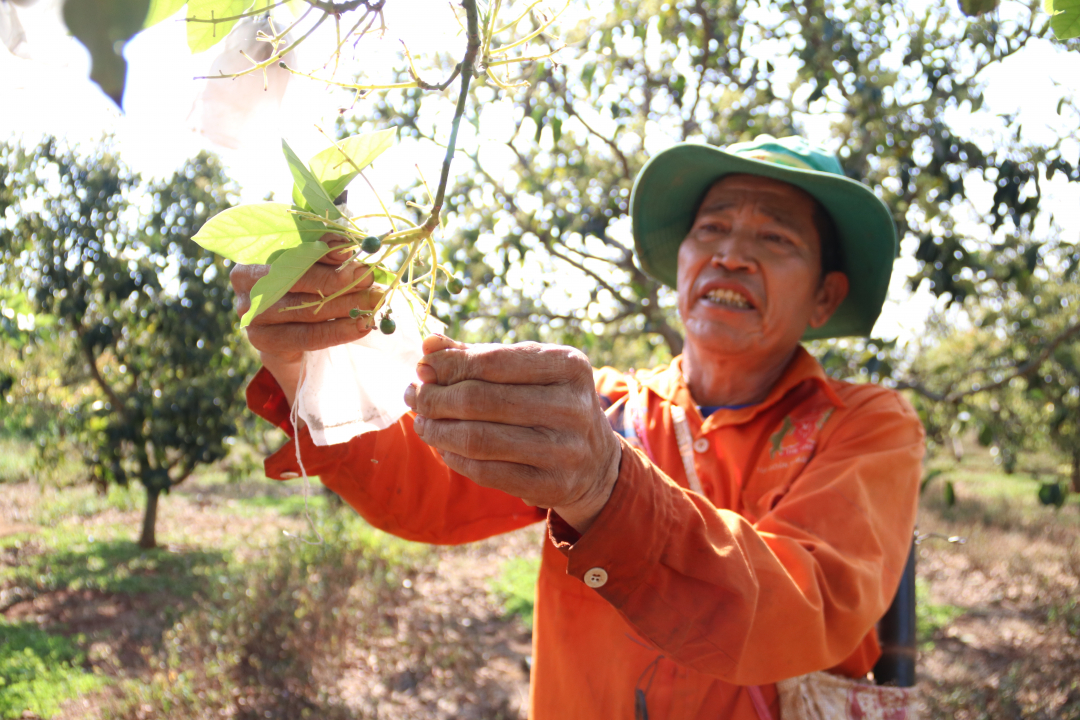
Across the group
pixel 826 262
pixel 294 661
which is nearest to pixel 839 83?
pixel 826 262

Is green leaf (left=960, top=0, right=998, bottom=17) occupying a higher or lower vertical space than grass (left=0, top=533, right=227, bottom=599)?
higher

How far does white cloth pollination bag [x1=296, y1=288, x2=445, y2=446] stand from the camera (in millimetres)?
1043

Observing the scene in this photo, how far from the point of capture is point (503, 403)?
0.84m

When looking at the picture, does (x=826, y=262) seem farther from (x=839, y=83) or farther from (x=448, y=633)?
(x=448, y=633)

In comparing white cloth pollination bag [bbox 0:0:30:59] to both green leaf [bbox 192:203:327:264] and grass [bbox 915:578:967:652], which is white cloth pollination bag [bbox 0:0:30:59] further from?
grass [bbox 915:578:967:652]

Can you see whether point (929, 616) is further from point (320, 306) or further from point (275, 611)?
point (320, 306)

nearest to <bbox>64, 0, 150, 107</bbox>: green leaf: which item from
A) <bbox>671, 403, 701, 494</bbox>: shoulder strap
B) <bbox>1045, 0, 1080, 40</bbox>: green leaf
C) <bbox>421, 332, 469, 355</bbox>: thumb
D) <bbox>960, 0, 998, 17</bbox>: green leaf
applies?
<bbox>421, 332, 469, 355</bbox>: thumb

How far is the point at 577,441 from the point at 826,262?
1.44 meters

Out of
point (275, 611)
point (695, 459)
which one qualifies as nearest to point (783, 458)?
point (695, 459)

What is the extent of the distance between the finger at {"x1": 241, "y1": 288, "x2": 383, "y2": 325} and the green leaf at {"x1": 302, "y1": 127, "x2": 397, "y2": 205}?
138 millimetres

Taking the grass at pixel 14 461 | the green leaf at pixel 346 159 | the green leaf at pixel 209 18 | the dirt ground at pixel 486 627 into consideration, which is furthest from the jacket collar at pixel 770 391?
the grass at pixel 14 461

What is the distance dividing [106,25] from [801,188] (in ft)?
5.84

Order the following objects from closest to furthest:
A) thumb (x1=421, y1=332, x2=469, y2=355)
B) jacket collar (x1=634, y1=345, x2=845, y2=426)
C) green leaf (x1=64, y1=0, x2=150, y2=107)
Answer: green leaf (x1=64, y1=0, x2=150, y2=107) < thumb (x1=421, y1=332, x2=469, y2=355) < jacket collar (x1=634, y1=345, x2=845, y2=426)

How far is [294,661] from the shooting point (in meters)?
4.29
